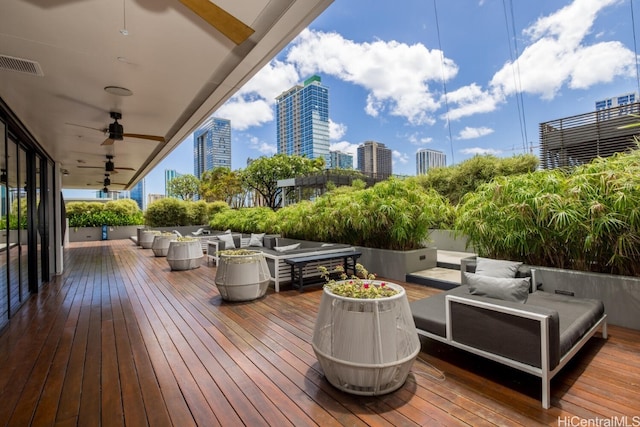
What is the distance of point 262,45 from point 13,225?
161 inches

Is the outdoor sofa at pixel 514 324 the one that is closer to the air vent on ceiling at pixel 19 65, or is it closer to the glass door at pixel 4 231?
the air vent on ceiling at pixel 19 65

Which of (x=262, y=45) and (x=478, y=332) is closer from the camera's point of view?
(x=478, y=332)

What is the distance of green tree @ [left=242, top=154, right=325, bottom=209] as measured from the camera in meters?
25.8

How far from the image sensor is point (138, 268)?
24.1 ft

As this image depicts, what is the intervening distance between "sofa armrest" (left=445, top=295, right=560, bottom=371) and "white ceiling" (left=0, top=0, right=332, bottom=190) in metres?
2.36

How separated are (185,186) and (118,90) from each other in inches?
1428

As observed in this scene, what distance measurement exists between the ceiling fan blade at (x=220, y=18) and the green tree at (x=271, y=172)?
931 inches

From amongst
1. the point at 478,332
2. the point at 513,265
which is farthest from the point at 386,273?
the point at 478,332

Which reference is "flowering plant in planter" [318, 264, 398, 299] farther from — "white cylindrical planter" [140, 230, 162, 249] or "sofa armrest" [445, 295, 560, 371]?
"white cylindrical planter" [140, 230, 162, 249]

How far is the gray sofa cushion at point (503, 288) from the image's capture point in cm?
268

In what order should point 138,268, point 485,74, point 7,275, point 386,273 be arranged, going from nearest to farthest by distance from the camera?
point 7,275 < point 386,273 < point 138,268 < point 485,74

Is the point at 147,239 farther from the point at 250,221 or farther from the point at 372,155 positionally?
the point at 372,155

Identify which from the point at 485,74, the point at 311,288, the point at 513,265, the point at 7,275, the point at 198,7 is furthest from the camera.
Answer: the point at 485,74

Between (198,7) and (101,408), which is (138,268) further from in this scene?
(198,7)
